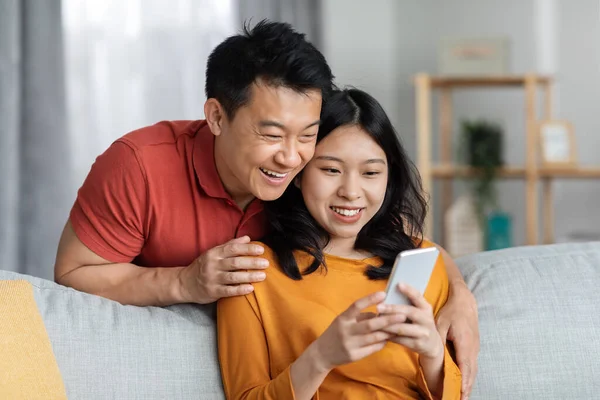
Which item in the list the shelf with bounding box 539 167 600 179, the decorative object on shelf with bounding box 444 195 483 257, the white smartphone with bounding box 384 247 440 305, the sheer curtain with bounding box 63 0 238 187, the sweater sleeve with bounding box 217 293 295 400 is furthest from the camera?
the decorative object on shelf with bounding box 444 195 483 257

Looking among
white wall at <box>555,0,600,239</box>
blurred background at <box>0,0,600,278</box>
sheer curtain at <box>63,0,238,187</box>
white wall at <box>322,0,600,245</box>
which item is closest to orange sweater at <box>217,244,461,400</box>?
blurred background at <box>0,0,600,278</box>

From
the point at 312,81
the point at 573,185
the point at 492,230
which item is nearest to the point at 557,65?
the point at 573,185

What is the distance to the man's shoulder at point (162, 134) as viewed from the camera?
5.61 feet

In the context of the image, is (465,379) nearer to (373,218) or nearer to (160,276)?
(373,218)

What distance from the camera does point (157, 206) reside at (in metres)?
1.68

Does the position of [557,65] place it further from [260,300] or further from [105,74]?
[260,300]

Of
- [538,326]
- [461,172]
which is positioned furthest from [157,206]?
[461,172]

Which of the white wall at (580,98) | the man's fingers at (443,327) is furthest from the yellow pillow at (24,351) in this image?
the white wall at (580,98)

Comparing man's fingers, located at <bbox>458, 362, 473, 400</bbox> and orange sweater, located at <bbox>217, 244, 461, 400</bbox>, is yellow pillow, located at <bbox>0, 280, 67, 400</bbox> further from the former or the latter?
man's fingers, located at <bbox>458, 362, 473, 400</bbox>

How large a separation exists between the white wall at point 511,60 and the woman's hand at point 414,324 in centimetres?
343

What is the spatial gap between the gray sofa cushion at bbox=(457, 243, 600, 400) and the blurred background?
156 cm

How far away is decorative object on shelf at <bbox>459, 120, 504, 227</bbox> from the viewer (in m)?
4.37

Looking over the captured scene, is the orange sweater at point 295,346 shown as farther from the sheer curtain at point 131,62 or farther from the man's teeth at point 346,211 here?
the sheer curtain at point 131,62

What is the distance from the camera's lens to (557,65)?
4762 mm
